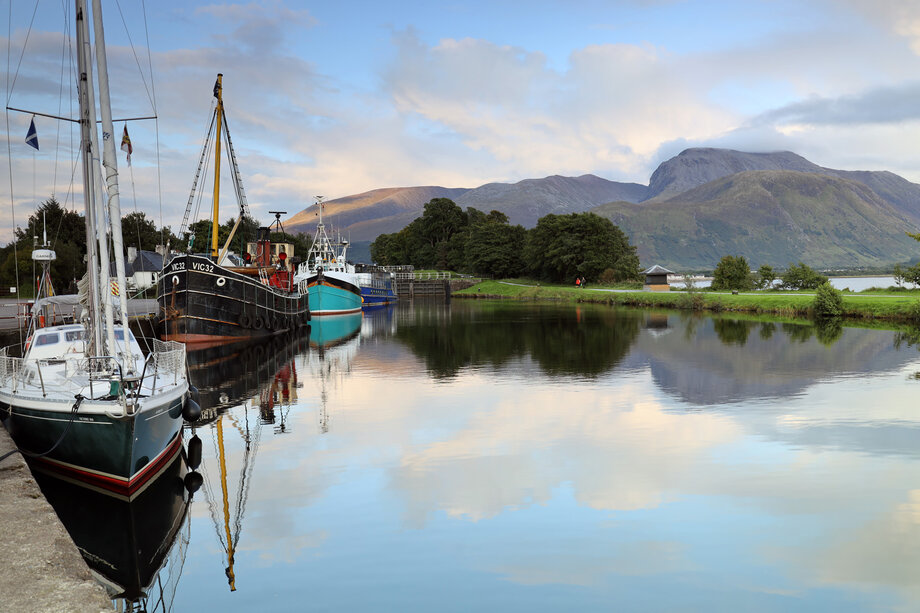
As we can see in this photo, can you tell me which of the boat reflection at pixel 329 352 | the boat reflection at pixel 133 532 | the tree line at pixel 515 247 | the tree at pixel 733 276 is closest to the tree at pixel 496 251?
the tree line at pixel 515 247

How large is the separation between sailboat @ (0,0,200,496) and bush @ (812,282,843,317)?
4951 centimetres

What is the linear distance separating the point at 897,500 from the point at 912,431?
20.4ft

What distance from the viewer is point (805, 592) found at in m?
9.07

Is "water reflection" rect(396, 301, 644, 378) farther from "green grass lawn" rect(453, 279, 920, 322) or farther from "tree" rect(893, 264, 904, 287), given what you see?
"tree" rect(893, 264, 904, 287)

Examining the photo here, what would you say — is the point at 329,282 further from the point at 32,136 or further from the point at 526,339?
the point at 32,136

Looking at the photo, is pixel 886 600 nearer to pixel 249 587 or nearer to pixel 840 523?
pixel 840 523

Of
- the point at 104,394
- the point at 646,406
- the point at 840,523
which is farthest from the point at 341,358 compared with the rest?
the point at 840,523

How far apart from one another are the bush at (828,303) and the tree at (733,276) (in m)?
21.6

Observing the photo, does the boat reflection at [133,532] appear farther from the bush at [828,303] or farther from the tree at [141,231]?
the tree at [141,231]

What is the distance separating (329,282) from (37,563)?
179 feet

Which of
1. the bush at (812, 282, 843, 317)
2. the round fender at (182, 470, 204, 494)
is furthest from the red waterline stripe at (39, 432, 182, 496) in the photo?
the bush at (812, 282, 843, 317)

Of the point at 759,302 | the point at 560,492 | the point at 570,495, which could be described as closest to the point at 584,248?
the point at 759,302

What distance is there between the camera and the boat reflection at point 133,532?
31.5 ft

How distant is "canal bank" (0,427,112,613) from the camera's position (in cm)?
736
